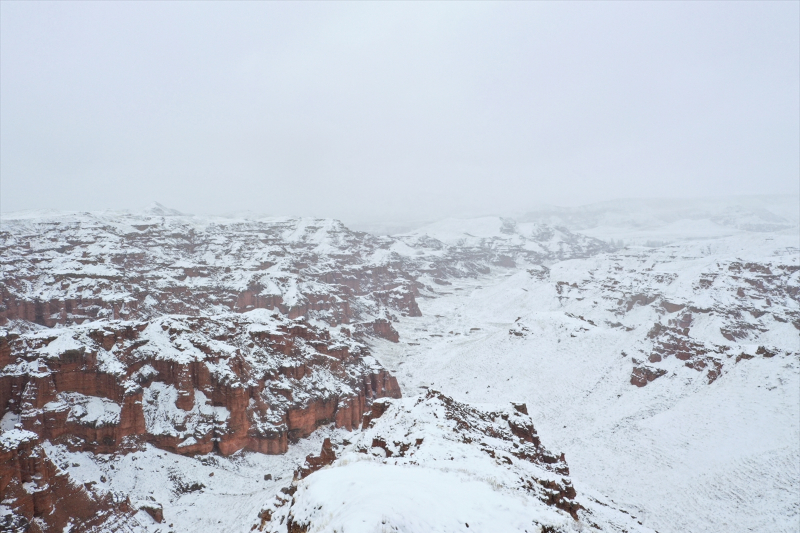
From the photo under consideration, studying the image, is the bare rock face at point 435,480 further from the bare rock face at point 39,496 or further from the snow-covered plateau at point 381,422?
the bare rock face at point 39,496

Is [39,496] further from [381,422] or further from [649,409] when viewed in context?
[649,409]

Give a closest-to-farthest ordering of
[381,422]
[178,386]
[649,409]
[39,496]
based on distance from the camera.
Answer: [39,496] → [381,422] → [178,386] → [649,409]

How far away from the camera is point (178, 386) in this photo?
4469 cm

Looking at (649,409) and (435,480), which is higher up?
(435,480)

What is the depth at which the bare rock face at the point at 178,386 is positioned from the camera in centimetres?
3791

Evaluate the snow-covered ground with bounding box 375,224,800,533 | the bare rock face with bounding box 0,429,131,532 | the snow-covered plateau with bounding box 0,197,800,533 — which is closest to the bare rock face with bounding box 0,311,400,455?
the snow-covered plateau with bounding box 0,197,800,533

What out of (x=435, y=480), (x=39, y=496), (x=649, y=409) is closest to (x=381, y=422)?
(x=435, y=480)

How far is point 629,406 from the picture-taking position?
170 ft

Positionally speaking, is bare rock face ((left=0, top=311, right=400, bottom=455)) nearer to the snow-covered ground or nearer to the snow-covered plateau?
the snow-covered plateau

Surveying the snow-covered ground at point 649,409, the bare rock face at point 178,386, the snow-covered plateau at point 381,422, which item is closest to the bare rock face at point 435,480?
the snow-covered plateau at point 381,422

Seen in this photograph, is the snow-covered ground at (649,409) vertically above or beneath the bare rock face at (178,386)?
beneath

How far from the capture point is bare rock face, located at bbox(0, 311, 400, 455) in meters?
37.9

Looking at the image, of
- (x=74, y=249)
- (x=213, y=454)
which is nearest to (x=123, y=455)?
(x=213, y=454)

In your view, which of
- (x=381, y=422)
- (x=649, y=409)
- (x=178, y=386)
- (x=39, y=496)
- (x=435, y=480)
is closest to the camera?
(x=435, y=480)
